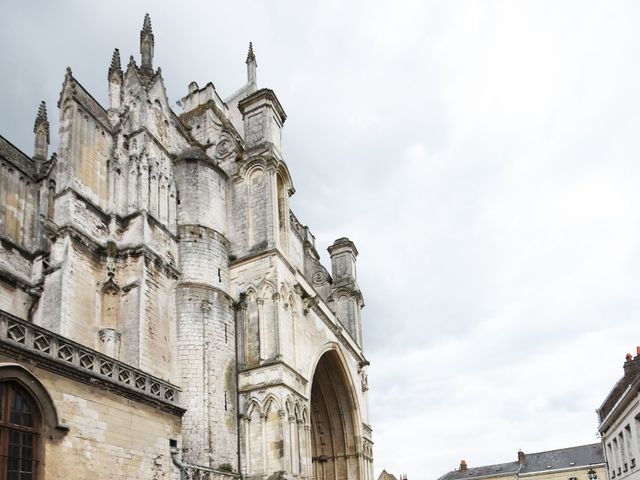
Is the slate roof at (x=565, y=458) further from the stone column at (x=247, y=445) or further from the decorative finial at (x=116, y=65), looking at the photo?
the decorative finial at (x=116, y=65)

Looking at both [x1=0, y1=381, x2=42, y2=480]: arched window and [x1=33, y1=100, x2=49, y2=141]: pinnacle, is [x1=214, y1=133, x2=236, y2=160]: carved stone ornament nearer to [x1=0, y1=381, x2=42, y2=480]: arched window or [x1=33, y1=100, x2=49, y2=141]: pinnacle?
[x1=33, y1=100, x2=49, y2=141]: pinnacle

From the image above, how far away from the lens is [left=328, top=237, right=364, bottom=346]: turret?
88.5ft

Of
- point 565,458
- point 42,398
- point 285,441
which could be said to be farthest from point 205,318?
point 565,458

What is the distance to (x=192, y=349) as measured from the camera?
1619 centimetres

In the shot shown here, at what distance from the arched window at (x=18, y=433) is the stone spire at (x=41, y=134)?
42.4ft

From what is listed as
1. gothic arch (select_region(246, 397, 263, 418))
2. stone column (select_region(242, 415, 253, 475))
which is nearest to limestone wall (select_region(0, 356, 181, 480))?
stone column (select_region(242, 415, 253, 475))

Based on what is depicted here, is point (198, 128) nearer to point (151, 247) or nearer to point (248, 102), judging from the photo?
point (248, 102)

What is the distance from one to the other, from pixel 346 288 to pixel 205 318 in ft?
37.2

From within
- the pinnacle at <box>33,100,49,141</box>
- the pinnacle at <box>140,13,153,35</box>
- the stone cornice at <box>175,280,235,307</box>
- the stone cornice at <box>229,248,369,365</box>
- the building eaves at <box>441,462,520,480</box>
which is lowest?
the building eaves at <box>441,462,520,480</box>

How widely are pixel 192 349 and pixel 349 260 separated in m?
12.8

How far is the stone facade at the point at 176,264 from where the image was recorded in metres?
14.9

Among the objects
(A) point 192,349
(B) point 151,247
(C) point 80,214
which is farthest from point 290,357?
(C) point 80,214

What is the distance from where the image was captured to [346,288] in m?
27.2

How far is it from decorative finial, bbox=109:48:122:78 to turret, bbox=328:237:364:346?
12581 millimetres
